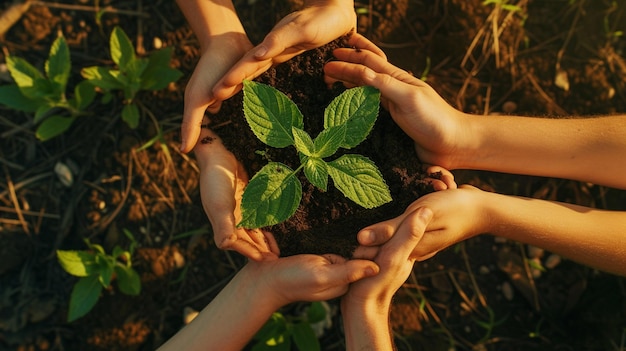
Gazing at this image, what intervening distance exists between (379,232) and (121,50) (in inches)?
54.0

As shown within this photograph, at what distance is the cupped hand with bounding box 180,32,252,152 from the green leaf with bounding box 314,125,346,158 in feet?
1.39

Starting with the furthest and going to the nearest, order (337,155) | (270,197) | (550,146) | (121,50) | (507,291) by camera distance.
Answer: (507,291)
(121,50)
(550,146)
(337,155)
(270,197)

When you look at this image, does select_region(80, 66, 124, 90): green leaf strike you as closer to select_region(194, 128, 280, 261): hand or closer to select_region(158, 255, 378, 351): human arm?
select_region(194, 128, 280, 261): hand

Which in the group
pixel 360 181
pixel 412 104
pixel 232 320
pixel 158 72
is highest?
pixel 158 72

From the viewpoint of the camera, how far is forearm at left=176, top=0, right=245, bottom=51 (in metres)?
2.02

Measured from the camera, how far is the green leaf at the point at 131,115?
7.86ft

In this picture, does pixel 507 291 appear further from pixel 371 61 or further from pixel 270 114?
pixel 270 114

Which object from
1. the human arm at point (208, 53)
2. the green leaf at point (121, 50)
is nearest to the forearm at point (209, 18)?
the human arm at point (208, 53)

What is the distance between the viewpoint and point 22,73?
7.63ft

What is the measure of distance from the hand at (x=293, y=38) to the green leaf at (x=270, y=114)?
13 centimetres

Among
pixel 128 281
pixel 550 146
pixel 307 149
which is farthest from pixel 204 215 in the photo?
pixel 550 146

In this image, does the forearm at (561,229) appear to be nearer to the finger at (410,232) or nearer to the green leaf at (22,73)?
the finger at (410,232)

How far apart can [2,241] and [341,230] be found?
1596 mm

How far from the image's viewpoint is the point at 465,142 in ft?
6.37
